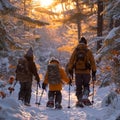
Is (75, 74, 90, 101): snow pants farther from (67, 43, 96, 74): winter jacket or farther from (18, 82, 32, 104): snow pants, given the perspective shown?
(18, 82, 32, 104): snow pants

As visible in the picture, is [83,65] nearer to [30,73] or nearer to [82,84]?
[82,84]

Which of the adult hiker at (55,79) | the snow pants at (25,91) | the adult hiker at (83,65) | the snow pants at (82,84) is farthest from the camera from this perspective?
the snow pants at (25,91)

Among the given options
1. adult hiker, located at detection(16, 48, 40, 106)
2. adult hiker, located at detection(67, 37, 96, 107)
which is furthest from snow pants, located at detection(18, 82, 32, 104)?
adult hiker, located at detection(67, 37, 96, 107)

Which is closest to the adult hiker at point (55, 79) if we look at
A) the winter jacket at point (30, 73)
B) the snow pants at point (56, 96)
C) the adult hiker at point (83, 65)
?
the snow pants at point (56, 96)

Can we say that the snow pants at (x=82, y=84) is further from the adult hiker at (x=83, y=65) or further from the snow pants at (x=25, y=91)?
the snow pants at (x=25, y=91)

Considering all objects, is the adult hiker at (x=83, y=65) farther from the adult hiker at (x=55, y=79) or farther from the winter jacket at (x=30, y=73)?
the winter jacket at (x=30, y=73)

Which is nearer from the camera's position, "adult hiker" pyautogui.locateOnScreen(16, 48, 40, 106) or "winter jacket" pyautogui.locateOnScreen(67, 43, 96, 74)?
"winter jacket" pyautogui.locateOnScreen(67, 43, 96, 74)

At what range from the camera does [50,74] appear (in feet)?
37.9

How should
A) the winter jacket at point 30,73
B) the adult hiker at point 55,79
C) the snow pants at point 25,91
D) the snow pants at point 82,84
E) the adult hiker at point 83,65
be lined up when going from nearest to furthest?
the adult hiker at point 55,79
the adult hiker at point 83,65
the snow pants at point 82,84
the winter jacket at point 30,73
the snow pants at point 25,91

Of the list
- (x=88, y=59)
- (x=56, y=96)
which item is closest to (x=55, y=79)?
(x=56, y=96)

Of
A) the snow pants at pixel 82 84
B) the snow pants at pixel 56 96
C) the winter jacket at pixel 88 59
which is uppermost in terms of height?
the winter jacket at pixel 88 59

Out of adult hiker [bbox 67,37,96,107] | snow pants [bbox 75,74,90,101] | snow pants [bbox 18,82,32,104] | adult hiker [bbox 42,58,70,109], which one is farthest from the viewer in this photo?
snow pants [bbox 18,82,32,104]

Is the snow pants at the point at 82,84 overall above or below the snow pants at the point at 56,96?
above

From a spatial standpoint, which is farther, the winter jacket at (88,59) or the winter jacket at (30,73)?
the winter jacket at (30,73)
